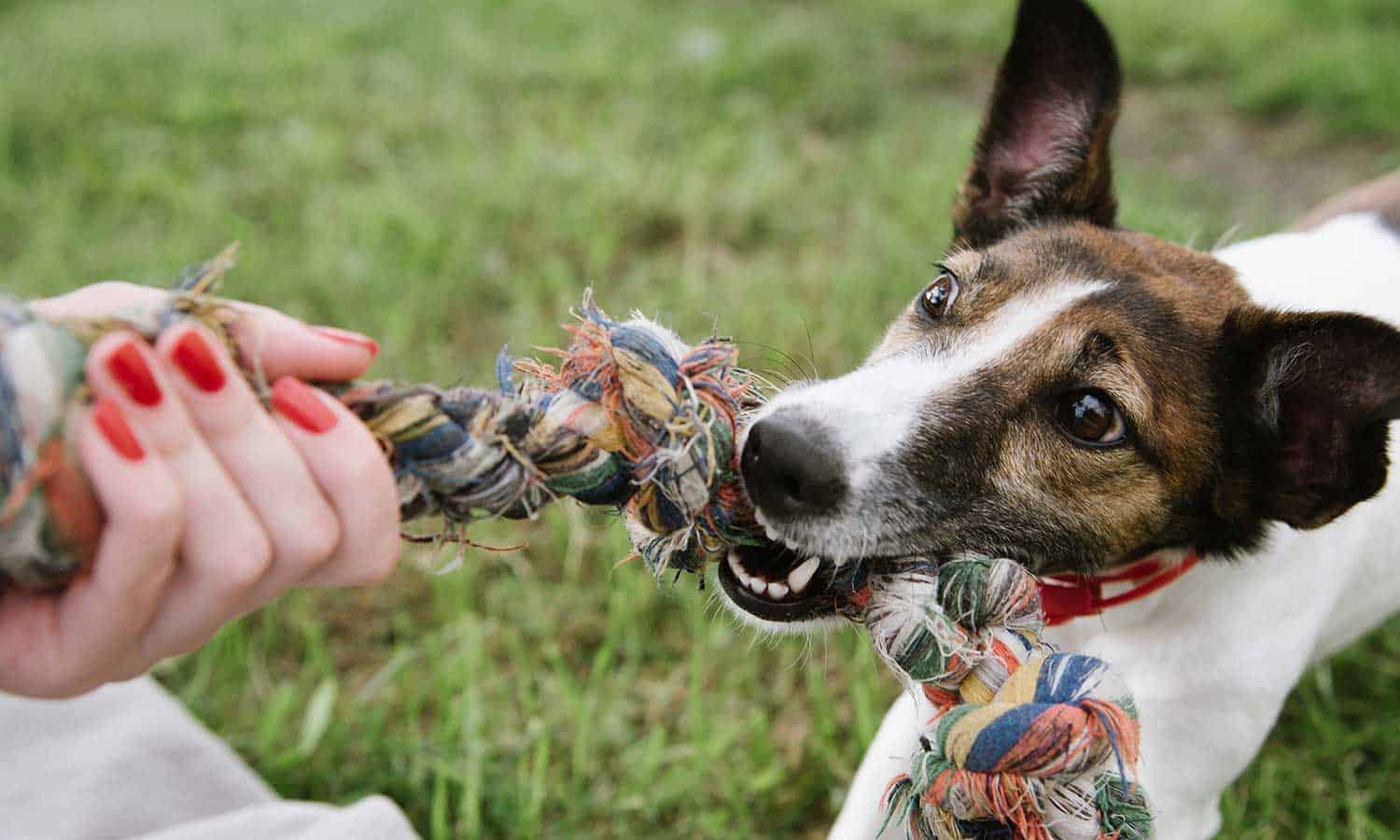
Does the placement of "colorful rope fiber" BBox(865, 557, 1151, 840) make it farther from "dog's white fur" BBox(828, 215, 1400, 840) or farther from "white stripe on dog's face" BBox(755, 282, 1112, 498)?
"dog's white fur" BBox(828, 215, 1400, 840)

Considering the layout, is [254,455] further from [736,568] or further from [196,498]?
[736,568]

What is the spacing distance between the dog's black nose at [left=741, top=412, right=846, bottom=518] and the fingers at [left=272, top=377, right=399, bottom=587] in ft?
2.08

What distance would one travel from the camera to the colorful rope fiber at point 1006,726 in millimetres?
1476

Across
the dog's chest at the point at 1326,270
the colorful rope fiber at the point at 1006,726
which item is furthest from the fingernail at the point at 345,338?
the dog's chest at the point at 1326,270

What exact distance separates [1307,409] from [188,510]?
1.97 metres

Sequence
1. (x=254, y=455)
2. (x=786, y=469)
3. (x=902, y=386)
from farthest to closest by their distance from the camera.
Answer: (x=902, y=386) → (x=786, y=469) → (x=254, y=455)

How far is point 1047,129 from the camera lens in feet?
8.96

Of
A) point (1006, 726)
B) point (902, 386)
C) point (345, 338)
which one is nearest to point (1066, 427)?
point (902, 386)

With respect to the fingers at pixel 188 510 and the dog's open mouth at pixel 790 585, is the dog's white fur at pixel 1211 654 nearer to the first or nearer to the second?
the dog's open mouth at pixel 790 585

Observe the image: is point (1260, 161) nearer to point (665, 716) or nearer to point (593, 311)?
point (665, 716)

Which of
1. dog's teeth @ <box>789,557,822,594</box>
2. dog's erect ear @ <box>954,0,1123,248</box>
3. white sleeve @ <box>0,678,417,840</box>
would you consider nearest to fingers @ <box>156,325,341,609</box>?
dog's teeth @ <box>789,557,822,594</box>

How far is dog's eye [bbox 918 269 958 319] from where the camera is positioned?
243 centimetres

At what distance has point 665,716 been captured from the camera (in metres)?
3.00

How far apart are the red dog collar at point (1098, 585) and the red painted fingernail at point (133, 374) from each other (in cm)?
176
